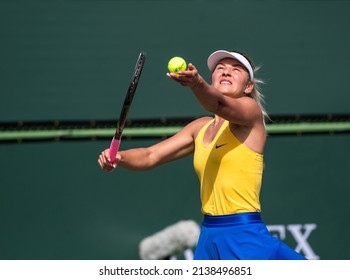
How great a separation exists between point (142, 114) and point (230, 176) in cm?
179

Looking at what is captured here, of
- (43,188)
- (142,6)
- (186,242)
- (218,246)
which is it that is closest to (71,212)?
(43,188)

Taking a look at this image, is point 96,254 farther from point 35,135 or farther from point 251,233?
point 251,233

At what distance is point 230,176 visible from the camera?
384 centimetres

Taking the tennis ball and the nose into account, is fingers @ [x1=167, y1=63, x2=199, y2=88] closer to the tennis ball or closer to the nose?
the tennis ball

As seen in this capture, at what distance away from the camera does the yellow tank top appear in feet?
12.6

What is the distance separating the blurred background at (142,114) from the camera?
213 inches

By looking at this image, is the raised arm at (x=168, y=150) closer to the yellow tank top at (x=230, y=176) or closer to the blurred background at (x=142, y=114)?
the yellow tank top at (x=230, y=176)

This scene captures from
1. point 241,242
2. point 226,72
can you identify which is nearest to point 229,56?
point 226,72

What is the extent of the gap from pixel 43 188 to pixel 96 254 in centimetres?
54

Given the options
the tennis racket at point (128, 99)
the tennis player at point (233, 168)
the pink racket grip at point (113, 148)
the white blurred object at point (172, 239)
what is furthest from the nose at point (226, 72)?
the white blurred object at point (172, 239)

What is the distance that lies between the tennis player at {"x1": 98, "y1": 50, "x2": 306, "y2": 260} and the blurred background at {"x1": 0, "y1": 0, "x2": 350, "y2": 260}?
1.36 metres

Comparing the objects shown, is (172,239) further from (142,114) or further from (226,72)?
(226,72)

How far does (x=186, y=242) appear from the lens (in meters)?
5.41

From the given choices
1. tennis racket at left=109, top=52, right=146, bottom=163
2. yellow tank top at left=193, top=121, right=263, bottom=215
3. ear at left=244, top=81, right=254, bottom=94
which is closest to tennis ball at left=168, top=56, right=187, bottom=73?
tennis racket at left=109, top=52, right=146, bottom=163
